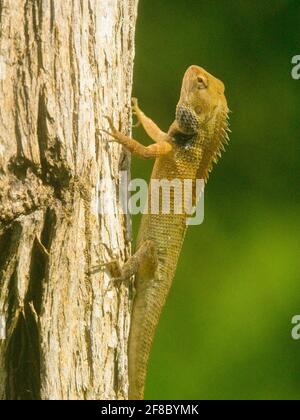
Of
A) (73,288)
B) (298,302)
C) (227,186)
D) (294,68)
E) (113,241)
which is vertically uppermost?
(294,68)

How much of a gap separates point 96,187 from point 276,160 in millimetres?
2952

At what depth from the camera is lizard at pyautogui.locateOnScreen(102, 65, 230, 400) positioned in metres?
3.88

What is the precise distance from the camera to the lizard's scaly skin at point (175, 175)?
3.95m

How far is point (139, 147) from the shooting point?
3.93 meters

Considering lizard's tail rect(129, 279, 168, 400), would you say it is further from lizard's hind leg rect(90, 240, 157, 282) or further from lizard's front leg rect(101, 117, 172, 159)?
lizard's front leg rect(101, 117, 172, 159)

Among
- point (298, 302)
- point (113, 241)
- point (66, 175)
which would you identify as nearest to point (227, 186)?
point (298, 302)

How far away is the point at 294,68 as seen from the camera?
5938 millimetres

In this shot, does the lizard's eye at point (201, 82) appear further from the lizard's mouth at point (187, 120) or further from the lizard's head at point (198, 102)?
the lizard's mouth at point (187, 120)

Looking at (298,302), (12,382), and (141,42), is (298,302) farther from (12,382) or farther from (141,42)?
(12,382)

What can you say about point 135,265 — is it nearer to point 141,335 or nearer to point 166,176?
point 141,335

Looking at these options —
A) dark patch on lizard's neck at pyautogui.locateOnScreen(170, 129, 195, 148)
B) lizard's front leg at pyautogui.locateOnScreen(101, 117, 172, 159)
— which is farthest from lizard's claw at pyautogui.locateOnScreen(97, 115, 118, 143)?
dark patch on lizard's neck at pyautogui.locateOnScreen(170, 129, 195, 148)

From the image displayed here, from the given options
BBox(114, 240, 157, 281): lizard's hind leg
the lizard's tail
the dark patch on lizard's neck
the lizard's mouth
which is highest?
the lizard's mouth

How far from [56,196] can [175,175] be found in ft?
4.79

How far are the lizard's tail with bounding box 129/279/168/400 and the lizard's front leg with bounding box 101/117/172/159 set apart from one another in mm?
613
